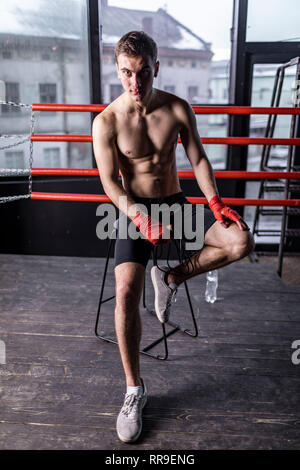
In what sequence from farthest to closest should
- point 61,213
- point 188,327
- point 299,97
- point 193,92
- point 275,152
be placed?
point 275,152
point 193,92
point 61,213
point 299,97
point 188,327

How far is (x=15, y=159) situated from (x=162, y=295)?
2.13 metres

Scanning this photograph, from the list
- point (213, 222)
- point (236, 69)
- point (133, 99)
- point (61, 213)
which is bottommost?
point (61, 213)

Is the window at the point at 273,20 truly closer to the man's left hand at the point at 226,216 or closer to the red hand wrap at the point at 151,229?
the man's left hand at the point at 226,216

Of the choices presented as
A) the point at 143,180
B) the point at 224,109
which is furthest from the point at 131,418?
the point at 224,109

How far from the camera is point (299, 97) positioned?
2.73 metres

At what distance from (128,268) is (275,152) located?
9.81 ft

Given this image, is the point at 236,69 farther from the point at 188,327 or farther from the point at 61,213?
the point at 188,327

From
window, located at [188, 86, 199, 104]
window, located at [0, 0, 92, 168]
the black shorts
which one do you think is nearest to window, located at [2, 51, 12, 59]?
window, located at [0, 0, 92, 168]

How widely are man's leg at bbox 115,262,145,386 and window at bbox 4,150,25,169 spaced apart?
2.17 m

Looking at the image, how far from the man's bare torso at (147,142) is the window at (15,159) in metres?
1.80

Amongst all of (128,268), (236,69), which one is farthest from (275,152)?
(128,268)

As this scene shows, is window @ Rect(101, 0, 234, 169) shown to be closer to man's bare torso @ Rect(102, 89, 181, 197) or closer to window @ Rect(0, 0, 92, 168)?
window @ Rect(0, 0, 92, 168)

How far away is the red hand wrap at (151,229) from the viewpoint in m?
1.48

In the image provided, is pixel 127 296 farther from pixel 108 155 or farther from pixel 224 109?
pixel 224 109
